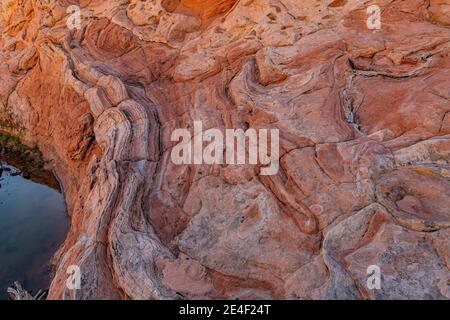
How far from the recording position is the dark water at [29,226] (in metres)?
9.15

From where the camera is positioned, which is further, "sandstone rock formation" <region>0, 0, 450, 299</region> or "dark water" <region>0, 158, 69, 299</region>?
"dark water" <region>0, 158, 69, 299</region>

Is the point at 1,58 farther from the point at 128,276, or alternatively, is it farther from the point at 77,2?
the point at 128,276

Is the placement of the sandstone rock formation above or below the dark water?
above

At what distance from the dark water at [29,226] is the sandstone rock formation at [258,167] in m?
0.72

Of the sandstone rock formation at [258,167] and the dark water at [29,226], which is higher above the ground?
the sandstone rock formation at [258,167]

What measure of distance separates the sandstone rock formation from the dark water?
0.72 metres

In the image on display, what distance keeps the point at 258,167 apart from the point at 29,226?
6.63m

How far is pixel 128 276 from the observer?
591 centimetres

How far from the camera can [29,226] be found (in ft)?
34.8

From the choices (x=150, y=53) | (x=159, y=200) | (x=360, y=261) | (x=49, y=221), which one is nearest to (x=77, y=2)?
(x=150, y=53)

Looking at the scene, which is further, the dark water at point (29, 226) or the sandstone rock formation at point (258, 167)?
the dark water at point (29, 226)

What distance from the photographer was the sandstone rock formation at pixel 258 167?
5.85 meters

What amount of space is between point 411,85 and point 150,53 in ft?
21.6

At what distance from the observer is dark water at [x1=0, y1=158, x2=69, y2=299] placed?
30.0 feet
